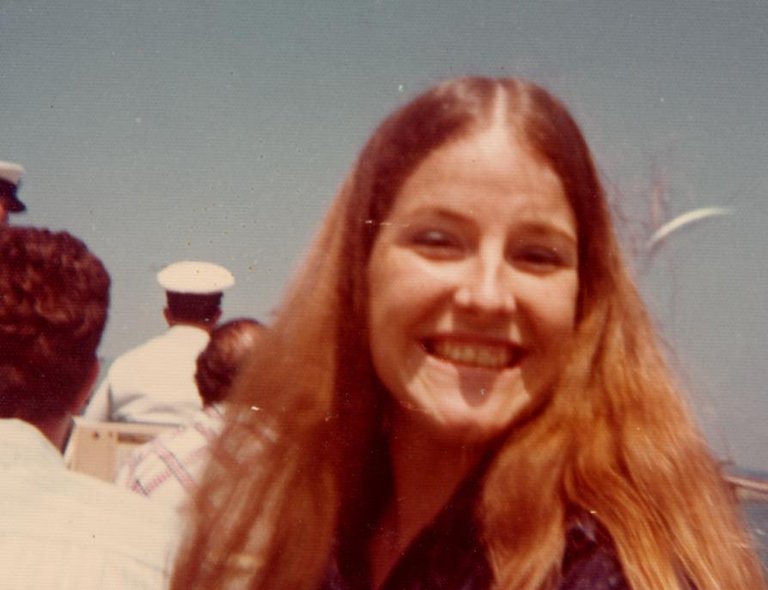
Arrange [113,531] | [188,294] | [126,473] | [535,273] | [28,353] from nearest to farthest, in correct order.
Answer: [535,273] < [113,531] < [28,353] < [126,473] < [188,294]

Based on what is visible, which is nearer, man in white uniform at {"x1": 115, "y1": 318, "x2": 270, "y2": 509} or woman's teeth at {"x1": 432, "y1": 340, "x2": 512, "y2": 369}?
woman's teeth at {"x1": 432, "y1": 340, "x2": 512, "y2": 369}

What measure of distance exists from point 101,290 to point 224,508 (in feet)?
2.35

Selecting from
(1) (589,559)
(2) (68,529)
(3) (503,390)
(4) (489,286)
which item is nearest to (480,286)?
(4) (489,286)

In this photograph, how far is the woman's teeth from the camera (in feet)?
3.96

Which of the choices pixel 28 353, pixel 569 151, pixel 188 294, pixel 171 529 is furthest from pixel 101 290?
pixel 188 294

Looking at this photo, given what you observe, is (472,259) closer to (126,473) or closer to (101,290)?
(101,290)

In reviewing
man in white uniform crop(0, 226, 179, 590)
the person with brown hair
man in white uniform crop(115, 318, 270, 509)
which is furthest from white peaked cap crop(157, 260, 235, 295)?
the person with brown hair

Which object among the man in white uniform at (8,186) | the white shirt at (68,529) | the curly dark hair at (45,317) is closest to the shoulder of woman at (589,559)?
the white shirt at (68,529)

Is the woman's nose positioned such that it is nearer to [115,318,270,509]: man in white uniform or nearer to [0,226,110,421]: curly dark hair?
[0,226,110,421]: curly dark hair

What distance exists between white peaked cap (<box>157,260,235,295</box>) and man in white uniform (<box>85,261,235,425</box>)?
12 mm

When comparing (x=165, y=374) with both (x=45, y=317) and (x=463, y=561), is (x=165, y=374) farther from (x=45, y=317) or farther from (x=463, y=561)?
(x=463, y=561)

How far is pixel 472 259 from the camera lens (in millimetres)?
1183

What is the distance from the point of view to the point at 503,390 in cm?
121

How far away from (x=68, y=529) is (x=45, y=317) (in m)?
0.48
